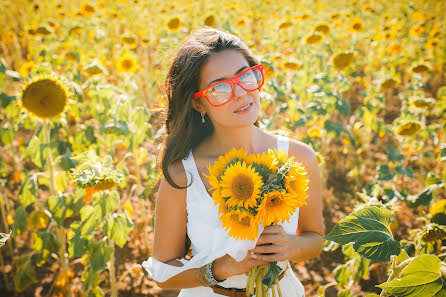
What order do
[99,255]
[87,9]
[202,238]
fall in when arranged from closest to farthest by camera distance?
[202,238] → [99,255] → [87,9]

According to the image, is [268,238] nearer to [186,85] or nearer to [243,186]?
[243,186]

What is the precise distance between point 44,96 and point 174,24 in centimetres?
276

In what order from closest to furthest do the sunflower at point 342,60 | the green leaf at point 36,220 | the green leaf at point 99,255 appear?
the green leaf at point 99,255, the green leaf at point 36,220, the sunflower at point 342,60

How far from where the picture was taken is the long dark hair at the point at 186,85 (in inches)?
51.7

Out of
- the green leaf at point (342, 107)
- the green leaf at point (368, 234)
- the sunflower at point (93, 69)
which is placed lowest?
the green leaf at point (368, 234)

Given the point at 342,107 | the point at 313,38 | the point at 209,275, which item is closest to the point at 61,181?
the point at 209,275

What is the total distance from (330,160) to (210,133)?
2.53 metres

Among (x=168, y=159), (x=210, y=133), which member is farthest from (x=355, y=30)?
(x=168, y=159)

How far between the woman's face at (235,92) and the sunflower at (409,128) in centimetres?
155

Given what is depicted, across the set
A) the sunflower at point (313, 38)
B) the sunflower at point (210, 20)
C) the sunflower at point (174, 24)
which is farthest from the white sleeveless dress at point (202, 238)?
the sunflower at point (174, 24)

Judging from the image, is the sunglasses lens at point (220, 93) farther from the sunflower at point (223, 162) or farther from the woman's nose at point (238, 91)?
the sunflower at point (223, 162)

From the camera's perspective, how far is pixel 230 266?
3.90ft

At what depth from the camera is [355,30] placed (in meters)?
4.18

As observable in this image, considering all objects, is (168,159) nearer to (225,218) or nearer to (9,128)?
(225,218)
